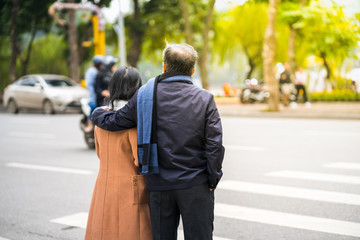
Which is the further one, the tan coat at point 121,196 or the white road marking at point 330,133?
the white road marking at point 330,133

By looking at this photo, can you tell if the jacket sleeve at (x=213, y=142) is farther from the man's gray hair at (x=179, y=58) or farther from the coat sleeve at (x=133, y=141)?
the coat sleeve at (x=133, y=141)

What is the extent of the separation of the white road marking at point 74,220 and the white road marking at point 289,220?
4.49 ft

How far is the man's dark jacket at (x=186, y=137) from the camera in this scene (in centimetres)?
312

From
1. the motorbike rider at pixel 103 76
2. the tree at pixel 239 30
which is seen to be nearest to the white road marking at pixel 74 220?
the motorbike rider at pixel 103 76

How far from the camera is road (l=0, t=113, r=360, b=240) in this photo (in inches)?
210

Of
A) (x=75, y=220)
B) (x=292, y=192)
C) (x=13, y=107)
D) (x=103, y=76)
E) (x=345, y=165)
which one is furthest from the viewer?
(x=13, y=107)

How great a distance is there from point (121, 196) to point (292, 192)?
3819 mm

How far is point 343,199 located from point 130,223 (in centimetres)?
366

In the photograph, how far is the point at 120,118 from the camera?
3.30 m

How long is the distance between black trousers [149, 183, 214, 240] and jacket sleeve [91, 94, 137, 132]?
42 cm

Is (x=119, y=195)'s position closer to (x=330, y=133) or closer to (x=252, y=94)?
(x=330, y=133)

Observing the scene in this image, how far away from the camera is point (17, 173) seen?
879 centimetres

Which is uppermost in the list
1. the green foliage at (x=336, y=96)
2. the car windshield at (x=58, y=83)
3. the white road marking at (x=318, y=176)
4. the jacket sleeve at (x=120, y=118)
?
the jacket sleeve at (x=120, y=118)

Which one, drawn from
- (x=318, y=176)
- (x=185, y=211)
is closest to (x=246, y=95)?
(x=318, y=176)
